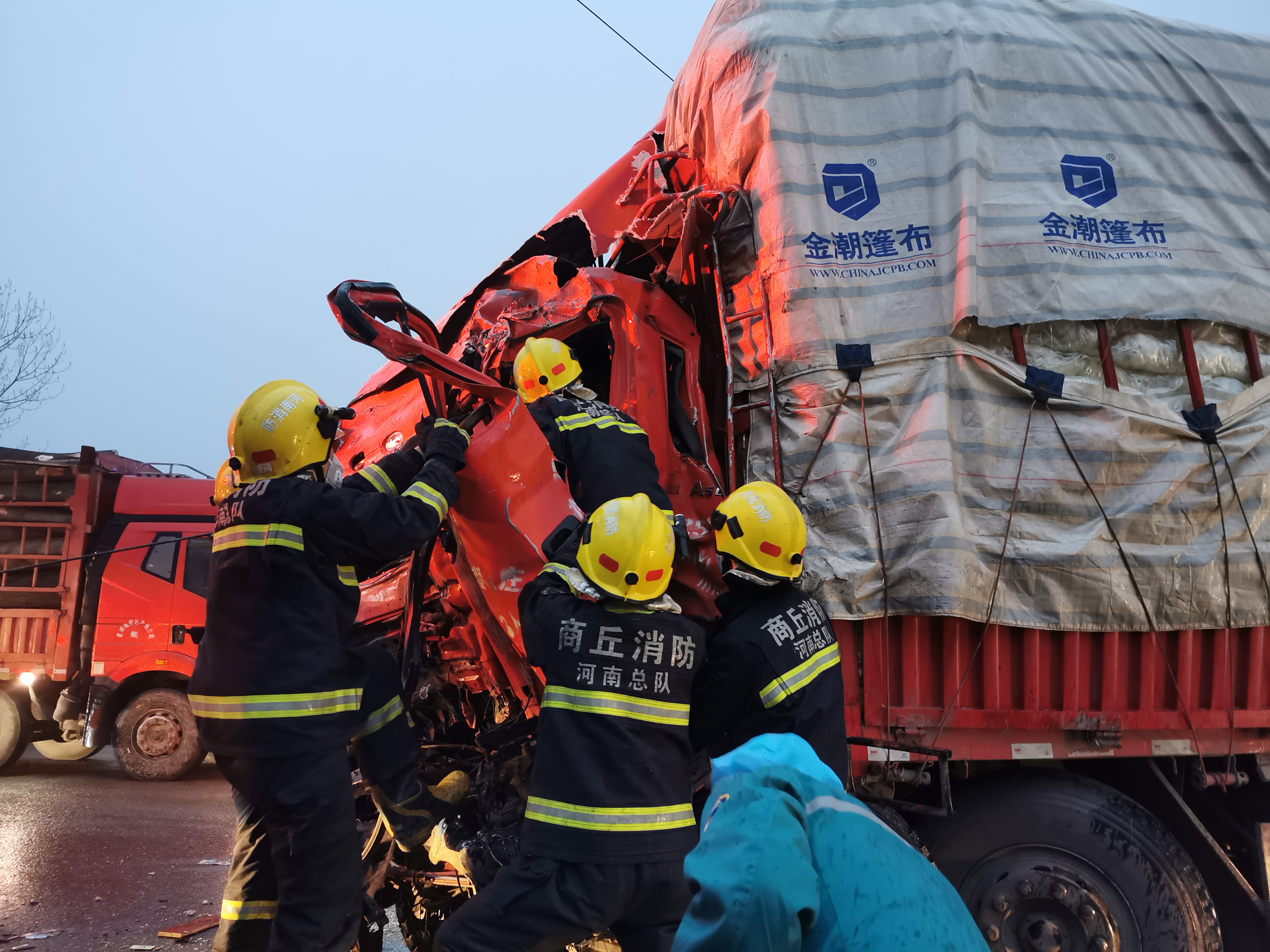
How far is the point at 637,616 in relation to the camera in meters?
2.62

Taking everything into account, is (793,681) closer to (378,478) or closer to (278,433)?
(378,478)

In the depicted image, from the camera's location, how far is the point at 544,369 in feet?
11.8

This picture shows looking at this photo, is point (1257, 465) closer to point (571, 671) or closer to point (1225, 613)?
point (1225, 613)

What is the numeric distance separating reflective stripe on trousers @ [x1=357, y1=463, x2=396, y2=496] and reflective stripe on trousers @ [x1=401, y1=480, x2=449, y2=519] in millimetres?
76

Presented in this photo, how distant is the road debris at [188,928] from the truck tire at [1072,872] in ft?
10.9

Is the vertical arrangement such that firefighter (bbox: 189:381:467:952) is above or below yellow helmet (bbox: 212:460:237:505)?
below

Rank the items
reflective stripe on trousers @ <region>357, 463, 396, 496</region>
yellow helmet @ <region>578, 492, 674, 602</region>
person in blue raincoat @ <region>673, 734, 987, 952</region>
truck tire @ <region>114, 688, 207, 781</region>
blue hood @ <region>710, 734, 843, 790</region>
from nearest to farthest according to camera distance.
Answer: person in blue raincoat @ <region>673, 734, 987, 952</region>
blue hood @ <region>710, 734, 843, 790</region>
yellow helmet @ <region>578, 492, 674, 602</region>
reflective stripe on trousers @ <region>357, 463, 396, 496</region>
truck tire @ <region>114, 688, 207, 781</region>

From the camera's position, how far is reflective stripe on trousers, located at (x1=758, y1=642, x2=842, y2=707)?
2.69 meters

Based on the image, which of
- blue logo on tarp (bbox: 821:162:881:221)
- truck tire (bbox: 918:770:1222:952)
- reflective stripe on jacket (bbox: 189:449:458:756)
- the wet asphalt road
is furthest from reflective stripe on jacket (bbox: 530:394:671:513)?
the wet asphalt road

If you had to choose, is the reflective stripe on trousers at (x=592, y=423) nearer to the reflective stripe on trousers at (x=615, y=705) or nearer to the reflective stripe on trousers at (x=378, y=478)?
the reflective stripe on trousers at (x=378, y=478)

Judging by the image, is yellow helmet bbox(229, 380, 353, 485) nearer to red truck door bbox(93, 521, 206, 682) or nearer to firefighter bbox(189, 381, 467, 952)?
firefighter bbox(189, 381, 467, 952)

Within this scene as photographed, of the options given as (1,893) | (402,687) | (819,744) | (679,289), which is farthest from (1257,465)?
(1,893)

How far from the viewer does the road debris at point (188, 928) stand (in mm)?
4340

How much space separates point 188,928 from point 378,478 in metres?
2.76
